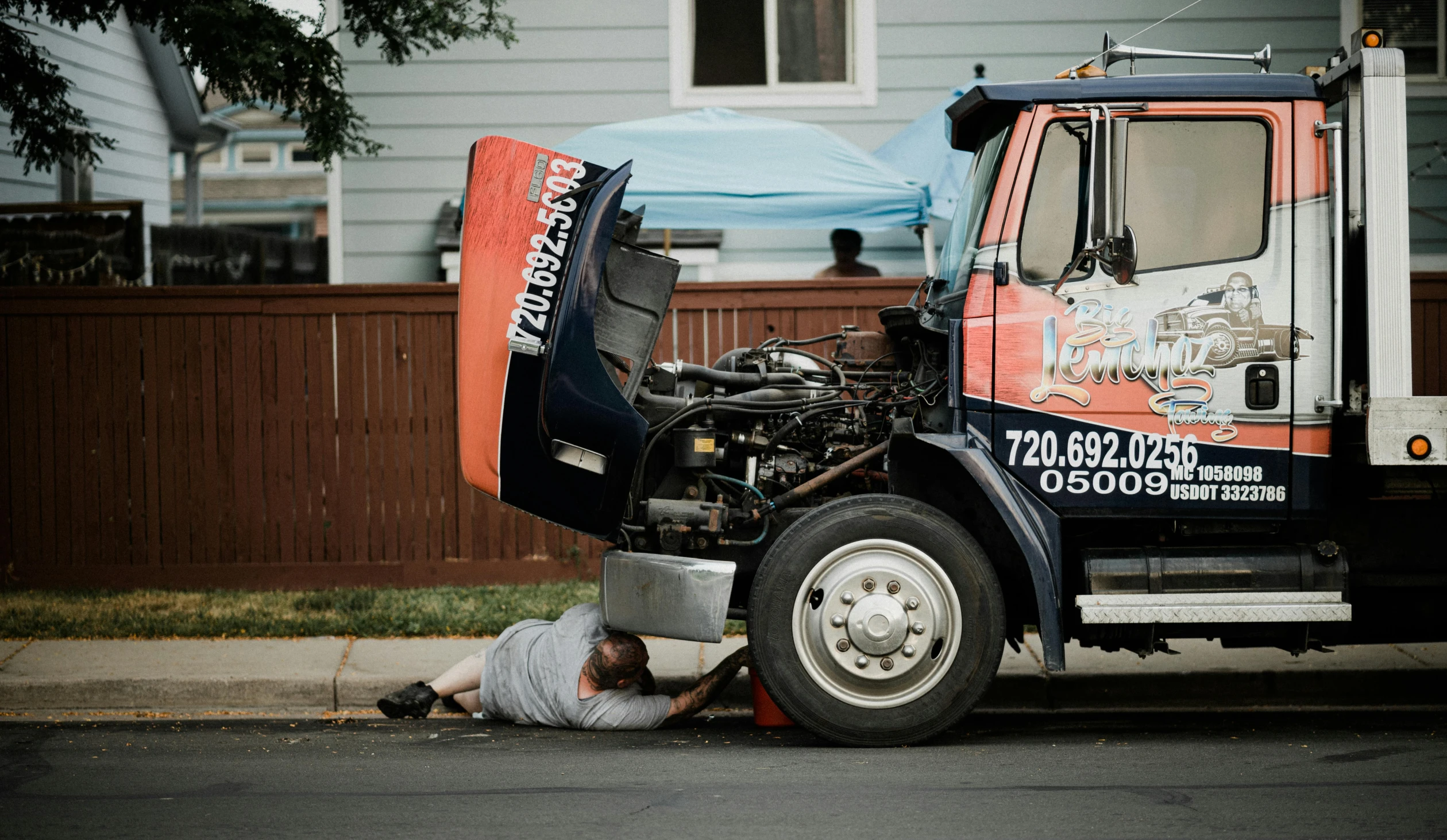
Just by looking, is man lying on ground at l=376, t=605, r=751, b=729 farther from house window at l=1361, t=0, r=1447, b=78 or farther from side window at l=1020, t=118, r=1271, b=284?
house window at l=1361, t=0, r=1447, b=78

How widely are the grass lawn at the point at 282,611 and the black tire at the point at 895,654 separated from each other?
2.38 meters

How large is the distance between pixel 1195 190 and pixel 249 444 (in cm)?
639

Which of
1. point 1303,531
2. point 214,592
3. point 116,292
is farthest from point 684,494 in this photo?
point 116,292

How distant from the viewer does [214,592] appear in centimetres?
893

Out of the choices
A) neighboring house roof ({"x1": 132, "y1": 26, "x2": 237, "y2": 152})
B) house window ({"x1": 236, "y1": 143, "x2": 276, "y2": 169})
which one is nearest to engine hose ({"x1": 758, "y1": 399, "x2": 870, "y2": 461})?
neighboring house roof ({"x1": 132, "y1": 26, "x2": 237, "y2": 152})

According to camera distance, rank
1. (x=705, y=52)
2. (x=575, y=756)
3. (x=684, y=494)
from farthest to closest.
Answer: (x=705, y=52) → (x=684, y=494) → (x=575, y=756)

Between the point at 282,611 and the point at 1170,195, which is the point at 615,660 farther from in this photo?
the point at 282,611

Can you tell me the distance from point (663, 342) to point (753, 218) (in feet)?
3.50

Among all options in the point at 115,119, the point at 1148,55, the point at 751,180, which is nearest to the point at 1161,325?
the point at 1148,55

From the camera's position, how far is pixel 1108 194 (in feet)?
17.1

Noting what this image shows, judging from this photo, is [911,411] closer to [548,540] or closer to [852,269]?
[548,540]

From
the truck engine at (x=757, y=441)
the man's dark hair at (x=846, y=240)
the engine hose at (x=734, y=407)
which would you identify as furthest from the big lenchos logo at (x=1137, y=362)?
the man's dark hair at (x=846, y=240)

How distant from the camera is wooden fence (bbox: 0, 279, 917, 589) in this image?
356 inches

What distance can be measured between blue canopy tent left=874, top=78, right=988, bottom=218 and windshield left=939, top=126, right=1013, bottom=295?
12.1ft
